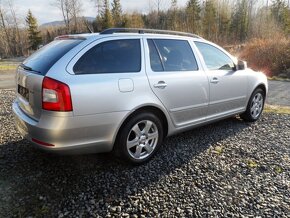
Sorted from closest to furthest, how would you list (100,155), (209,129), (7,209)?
(7,209) → (100,155) → (209,129)

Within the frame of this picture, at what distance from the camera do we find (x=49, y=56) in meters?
2.86

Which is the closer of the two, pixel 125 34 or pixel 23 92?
pixel 23 92

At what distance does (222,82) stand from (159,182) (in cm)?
213

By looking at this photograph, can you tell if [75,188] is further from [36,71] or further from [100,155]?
[36,71]

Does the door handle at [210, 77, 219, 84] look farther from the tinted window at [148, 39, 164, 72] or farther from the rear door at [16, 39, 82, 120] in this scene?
the rear door at [16, 39, 82, 120]

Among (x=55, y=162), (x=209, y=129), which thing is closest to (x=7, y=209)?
(x=55, y=162)

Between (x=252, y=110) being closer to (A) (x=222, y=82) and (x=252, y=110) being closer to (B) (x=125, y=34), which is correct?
(A) (x=222, y=82)

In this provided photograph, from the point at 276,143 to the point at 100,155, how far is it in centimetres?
291

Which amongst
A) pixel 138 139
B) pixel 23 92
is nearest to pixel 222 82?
pixel 138 139

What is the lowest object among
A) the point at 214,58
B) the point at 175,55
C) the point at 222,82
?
the point at 222,82

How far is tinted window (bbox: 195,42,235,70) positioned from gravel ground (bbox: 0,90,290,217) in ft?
4.13

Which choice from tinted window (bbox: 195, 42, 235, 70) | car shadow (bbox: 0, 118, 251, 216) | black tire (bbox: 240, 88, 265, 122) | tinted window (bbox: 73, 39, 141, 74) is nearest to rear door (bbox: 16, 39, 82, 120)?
tinted window (bbox: 73, 39, 141, 74)

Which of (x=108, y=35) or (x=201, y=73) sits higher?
(x=108, y=35)

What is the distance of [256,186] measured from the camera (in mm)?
2893
